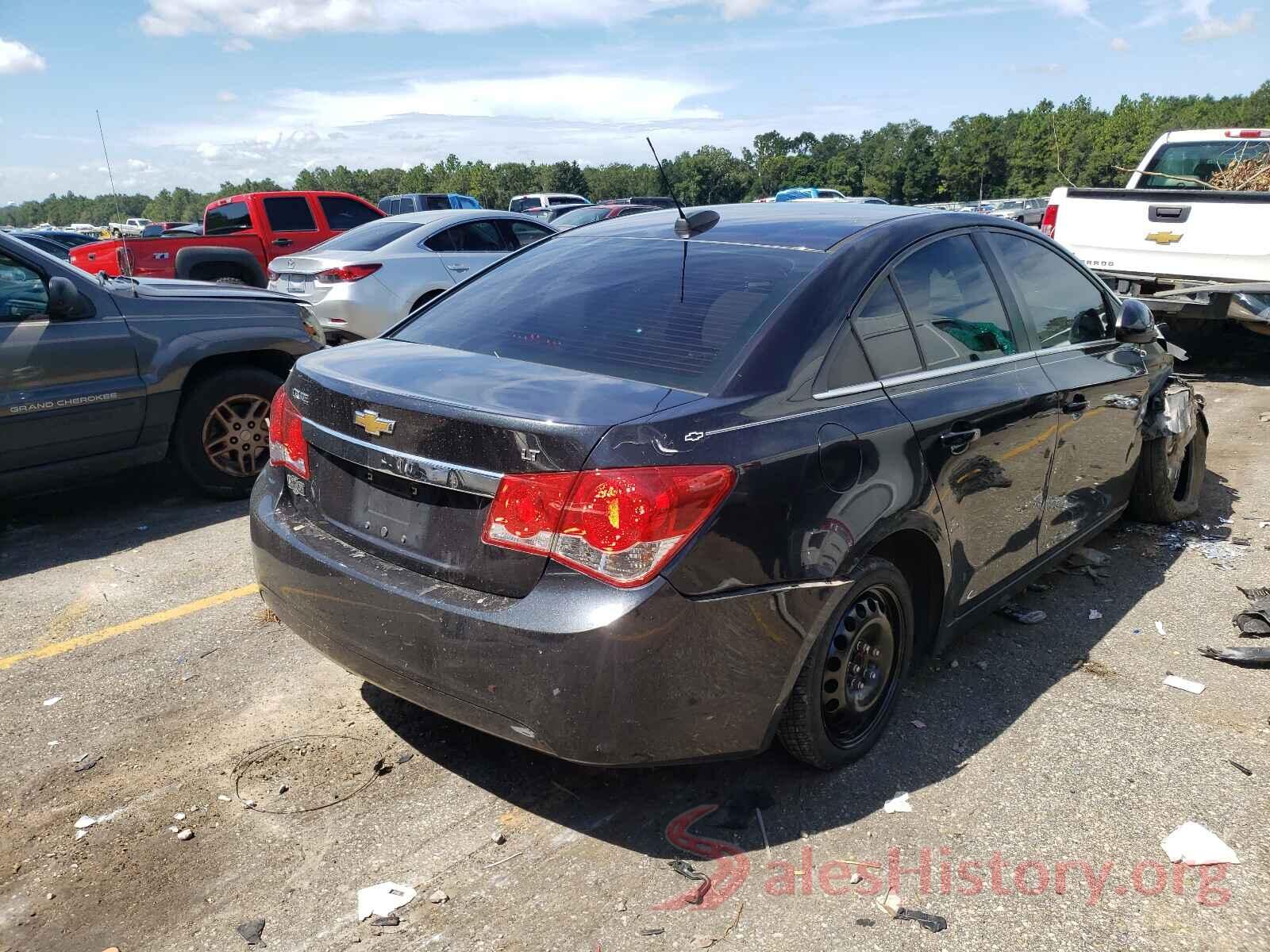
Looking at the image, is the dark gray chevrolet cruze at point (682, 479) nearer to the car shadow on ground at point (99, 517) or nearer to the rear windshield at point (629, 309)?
the rear windshield at point (629, 309)

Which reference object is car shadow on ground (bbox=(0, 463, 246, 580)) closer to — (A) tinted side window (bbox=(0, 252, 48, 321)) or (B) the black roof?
(A) tinted side window (bbox=(0, 252, 48, 321))

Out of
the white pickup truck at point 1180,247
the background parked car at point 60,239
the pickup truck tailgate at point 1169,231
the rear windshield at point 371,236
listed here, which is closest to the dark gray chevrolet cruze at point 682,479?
the white pickup truck at point 1180,247

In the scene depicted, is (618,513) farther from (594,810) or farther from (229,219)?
(229,219)

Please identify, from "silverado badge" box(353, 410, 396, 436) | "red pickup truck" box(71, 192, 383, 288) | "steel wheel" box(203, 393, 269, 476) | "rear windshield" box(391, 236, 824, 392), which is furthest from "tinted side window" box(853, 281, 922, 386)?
"red pickup truck" box(71, 192, 383, 288)

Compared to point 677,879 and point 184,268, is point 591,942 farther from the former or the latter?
point 184,268

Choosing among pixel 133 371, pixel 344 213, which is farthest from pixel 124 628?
pixel 344 213

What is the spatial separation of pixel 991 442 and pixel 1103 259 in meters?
7.17

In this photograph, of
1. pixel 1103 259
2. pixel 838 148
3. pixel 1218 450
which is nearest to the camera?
pixel 1218 450

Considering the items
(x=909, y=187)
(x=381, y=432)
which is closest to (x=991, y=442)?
(x=381, y=432)

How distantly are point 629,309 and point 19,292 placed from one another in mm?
3944

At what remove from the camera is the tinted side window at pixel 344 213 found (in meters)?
15.0

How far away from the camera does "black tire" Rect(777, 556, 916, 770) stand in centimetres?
296

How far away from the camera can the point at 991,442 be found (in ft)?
11.6

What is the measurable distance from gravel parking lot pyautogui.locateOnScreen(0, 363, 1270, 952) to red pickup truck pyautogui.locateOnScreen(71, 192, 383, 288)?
987cm
